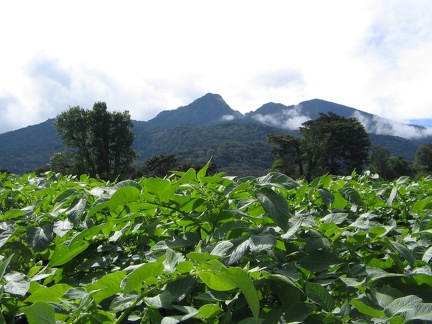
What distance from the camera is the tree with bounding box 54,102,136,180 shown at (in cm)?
4181

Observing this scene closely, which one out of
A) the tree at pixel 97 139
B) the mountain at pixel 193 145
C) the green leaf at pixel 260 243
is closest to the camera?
the green leaf at pixel 260 243

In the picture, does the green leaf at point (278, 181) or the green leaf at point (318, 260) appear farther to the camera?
the green leaf at point (278, 181)

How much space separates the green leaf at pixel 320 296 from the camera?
2.72 feet

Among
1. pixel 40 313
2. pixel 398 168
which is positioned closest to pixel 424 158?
pixel 398 168

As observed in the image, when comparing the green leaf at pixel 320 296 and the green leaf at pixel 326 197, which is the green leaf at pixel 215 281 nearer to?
the green leaf at pixel 320 296

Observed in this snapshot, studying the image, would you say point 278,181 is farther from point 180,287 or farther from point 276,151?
point 276,151

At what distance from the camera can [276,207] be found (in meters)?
1.04

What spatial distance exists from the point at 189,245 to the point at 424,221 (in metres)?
0.89

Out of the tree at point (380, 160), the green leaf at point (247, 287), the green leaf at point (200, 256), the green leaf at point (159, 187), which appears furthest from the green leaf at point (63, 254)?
the tree at point (380, 160)

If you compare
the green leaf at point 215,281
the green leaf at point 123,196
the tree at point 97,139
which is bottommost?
the green leaf at point 215,281

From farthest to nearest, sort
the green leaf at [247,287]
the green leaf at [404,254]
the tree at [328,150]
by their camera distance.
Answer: the tree at [328,150] < the green leaf at [404,254] < the green leaf at [247,287]

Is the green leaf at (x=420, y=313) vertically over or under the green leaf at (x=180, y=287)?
under

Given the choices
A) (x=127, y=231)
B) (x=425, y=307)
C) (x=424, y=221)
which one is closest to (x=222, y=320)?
(x=425, y=307)

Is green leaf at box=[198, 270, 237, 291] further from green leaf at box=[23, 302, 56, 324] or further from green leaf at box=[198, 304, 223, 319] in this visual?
green leaf at box=[23, 302, 56, 324]
